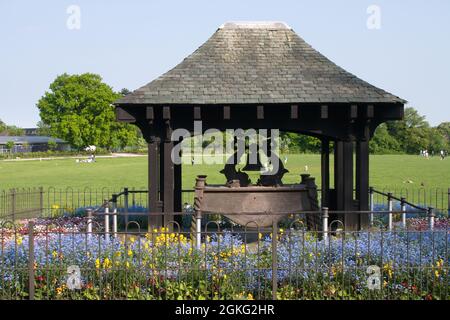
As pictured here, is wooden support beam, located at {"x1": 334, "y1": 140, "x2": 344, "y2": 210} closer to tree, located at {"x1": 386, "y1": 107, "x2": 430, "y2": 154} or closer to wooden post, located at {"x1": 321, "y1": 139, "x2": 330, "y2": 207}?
wooden post, located at {"x1": 321, "y1": 139, "x2": 330, "y2": 207}

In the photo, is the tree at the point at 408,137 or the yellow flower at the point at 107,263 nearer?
the yellow flower at the point at 107,263

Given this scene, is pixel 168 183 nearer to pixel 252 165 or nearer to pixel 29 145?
pixel 252 165

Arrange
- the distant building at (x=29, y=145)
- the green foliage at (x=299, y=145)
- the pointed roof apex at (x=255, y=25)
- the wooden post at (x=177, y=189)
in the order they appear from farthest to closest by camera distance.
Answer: the distant building at (x=29, y=145)
the green foliage at (x=299, y=145)
the wooden post at (x=177, y=189)
the pointed roof apex at (x=255, y=25)

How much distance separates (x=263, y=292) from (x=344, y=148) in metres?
5.61

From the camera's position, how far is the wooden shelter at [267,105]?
42.5ft

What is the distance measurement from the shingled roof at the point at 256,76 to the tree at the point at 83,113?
7424 centimetres

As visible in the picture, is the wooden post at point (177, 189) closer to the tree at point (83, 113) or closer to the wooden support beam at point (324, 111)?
the wooden support beam at point (324, 111)

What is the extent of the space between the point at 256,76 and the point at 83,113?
7924 cm

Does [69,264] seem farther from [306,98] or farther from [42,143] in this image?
[42,143]

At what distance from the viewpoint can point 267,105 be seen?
1314cm

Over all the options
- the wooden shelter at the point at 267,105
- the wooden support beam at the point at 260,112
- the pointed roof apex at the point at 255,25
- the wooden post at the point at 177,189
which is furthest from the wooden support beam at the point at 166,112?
the wooden post at the point at 177,189

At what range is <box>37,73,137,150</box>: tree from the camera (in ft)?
286

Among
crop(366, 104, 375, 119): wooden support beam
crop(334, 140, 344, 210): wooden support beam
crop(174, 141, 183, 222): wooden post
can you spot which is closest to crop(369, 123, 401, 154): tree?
crop(174, 141, 183, 222): wooden post

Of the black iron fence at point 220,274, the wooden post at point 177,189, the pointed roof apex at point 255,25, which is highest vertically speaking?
the pointed roof apex at point 255,25
